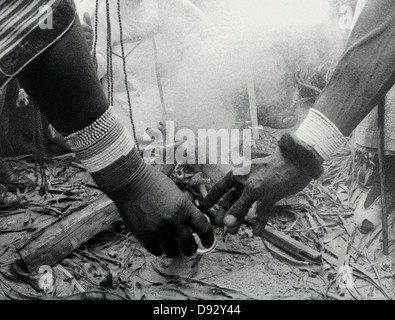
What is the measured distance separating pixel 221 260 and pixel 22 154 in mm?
3971

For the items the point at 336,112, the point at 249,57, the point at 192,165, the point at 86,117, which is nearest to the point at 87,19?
the point at 192,165

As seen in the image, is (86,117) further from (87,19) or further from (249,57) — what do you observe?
(249,57)

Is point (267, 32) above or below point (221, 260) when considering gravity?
above

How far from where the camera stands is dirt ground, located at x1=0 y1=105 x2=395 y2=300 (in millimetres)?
2486

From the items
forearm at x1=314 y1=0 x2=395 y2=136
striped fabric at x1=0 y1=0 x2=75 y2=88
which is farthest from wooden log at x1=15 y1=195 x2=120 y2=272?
forearm at x1=314 y1=0 x2=395 y2=136

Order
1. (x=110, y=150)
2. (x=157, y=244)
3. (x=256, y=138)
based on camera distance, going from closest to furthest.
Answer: (x=110, y=150), (x=157, y=244), (x=256, y=138)

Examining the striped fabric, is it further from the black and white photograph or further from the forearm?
the forearm

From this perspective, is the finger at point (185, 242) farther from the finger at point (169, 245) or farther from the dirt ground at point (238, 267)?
the dirt ground at point (238, 267)

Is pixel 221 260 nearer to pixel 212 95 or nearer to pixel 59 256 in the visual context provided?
pixel 59 256

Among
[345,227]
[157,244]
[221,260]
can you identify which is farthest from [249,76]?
[157,244]

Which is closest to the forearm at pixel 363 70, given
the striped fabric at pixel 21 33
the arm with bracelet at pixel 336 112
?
the arm with bracelet at pixel 336 112

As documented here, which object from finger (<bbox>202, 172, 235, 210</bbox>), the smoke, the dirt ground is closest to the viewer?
finger (<bbox>202, 172, 235, 210</bbox>)

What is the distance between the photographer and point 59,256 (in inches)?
113

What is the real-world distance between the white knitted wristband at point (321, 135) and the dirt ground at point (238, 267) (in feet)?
2.92
